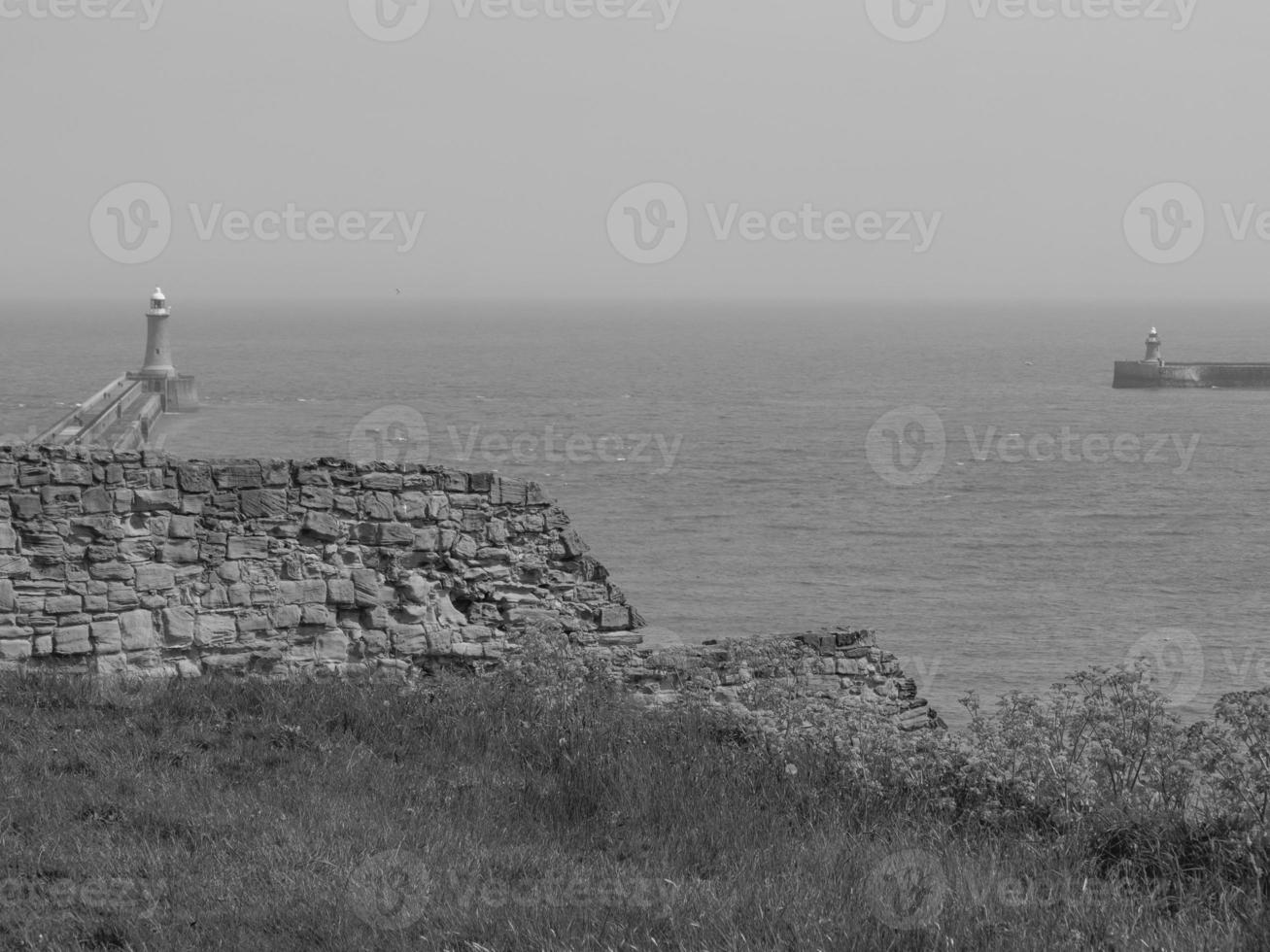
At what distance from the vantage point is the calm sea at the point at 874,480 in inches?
1253

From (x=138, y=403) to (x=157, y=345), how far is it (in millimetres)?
9484

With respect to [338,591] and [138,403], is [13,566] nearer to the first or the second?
[338,591]

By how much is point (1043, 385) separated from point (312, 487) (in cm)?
10375

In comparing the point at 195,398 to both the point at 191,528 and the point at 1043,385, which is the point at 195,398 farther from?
the point at 191,528

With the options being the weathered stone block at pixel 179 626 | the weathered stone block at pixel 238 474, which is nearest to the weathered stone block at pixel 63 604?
the weathered stone block at pixel 179 626

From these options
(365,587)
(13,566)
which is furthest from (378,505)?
(13,566)

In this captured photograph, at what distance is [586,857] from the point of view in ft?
20.4

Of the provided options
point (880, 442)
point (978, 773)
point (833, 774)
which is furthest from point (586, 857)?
point (880, 442)

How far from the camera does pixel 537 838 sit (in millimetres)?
6512

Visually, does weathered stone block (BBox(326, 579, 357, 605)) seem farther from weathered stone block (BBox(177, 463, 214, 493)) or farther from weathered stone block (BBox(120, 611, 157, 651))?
weathered stone block (BBox(120, 611, 157, 651))

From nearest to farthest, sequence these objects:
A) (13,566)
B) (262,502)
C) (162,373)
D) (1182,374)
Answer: (13,566), (262,502), (162,373), (1182,374)

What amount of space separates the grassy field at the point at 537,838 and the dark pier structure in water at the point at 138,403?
3897 centimetres

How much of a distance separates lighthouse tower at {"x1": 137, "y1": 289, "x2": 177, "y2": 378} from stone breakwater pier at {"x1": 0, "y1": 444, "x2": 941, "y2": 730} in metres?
68.6

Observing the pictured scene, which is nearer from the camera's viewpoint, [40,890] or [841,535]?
[40,890]
